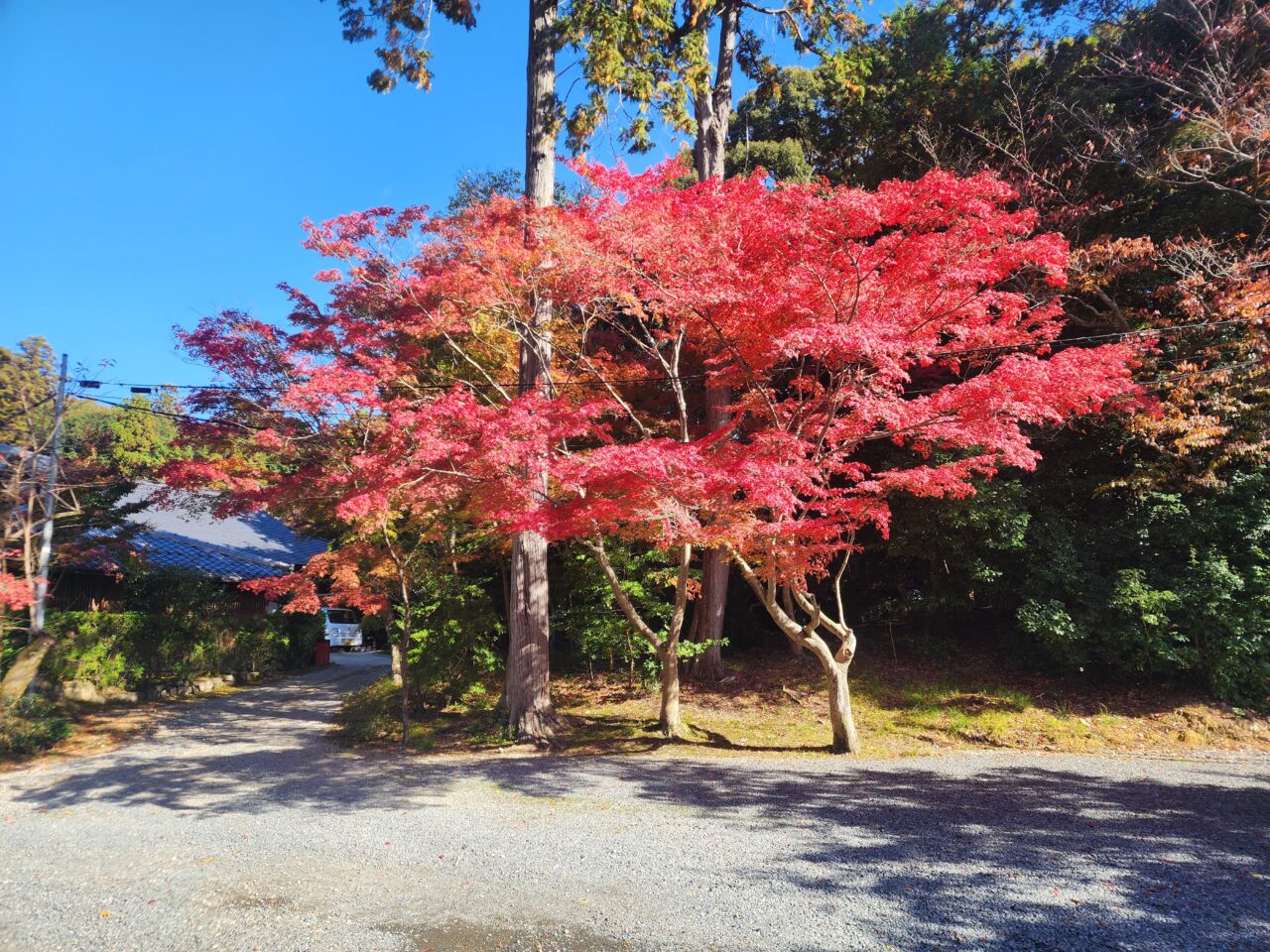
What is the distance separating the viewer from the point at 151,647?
12641mm

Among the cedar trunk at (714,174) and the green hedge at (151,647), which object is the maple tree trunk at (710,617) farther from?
the green hedge at (151,647)

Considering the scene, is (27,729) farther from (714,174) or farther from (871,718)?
(714,174)

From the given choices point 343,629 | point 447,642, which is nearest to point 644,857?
point 447,642

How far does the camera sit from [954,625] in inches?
493

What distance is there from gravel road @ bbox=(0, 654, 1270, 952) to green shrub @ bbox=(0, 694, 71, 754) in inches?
28.0

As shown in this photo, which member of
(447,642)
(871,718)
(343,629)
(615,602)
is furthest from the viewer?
(343,629)

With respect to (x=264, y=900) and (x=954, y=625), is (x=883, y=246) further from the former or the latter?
(x=954, y=625)

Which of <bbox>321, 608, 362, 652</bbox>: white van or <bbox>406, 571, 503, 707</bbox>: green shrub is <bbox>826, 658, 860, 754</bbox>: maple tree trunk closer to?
<bbox>406, 571, 503, 707</bbox>: green shrub

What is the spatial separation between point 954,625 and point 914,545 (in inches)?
101

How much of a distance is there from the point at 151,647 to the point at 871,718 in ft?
41.4

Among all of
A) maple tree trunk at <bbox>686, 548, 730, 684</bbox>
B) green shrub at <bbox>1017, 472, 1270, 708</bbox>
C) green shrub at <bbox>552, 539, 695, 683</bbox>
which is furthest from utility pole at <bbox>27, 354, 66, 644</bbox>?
green shrub at <bbox>1017, 472, 1270, 708</bbox>

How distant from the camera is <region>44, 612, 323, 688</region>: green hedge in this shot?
1130cm

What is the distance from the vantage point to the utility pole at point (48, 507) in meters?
8.62

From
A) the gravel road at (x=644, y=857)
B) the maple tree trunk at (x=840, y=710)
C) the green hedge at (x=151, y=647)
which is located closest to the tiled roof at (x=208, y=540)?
the green hedge at (x=151, y=647)
